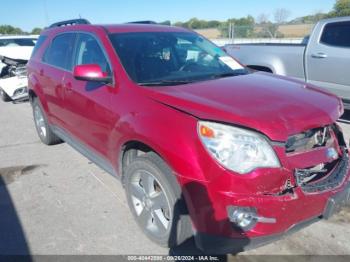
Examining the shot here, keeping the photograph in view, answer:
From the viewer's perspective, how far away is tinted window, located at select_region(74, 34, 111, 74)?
11.5ft

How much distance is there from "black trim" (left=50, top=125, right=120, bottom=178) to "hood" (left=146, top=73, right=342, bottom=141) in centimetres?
109

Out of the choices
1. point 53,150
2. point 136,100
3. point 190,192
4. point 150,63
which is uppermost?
point 150,63

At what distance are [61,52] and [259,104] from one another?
117 inches

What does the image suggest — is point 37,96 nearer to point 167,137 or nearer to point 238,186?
point 167,137

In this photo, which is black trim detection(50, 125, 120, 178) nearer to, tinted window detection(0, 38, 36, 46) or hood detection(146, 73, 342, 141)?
hood detection(146, 73, 342, 141)

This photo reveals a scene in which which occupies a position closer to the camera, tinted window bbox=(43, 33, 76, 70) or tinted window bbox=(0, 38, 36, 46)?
tinted window bbox=(43, 33, 76, 70)

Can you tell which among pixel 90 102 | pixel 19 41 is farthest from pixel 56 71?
pixel 19 41

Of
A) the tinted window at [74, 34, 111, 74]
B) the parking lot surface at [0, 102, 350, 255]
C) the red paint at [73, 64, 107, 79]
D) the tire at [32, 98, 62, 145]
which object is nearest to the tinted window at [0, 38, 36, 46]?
the tire at [32, 98, 62, 145]

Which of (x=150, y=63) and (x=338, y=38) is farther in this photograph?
(x=338, y=38)

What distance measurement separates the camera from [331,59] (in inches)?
240

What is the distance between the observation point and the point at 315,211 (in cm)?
251

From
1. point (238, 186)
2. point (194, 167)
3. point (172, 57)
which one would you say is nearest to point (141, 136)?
point (194, 167)

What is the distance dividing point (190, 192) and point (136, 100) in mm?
934

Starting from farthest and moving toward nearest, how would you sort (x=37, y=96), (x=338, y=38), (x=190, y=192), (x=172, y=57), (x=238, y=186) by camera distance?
(x=338, y=38) < (x=37, y=96) < (x=172, y=57) < (x=190, y=192) < (x=238, y=186)
